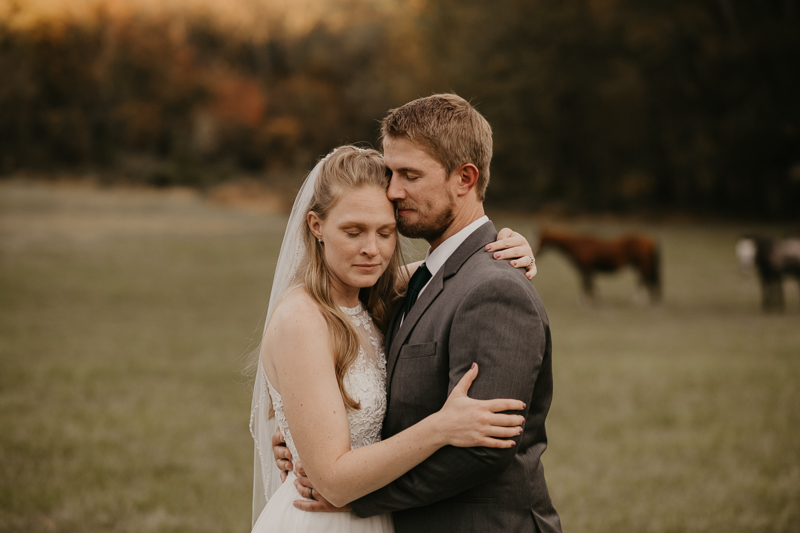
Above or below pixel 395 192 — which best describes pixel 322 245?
below

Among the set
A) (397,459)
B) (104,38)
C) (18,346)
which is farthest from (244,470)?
(104,38)

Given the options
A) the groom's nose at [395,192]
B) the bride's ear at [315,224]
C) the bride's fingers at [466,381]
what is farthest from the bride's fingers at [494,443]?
the bride's ear at [315,224]

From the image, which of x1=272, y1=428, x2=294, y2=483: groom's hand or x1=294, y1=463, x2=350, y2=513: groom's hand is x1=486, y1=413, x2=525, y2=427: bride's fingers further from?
x1=272, y1=428, x2=294, y2=483: groom's hand

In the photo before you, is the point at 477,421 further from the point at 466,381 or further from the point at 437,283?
the point at 437,283

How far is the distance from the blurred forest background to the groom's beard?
2895cm

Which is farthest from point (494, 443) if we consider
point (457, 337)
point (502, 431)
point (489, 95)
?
point (489, 95)

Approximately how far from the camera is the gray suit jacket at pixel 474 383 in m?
2.04

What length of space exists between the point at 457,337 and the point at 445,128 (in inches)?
28.7

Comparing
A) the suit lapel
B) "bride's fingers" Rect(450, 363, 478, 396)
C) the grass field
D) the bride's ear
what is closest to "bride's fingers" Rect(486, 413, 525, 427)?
"bride's fingers" Rect(450, 363, 478, 396)

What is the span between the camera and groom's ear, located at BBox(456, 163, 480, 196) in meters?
2.37

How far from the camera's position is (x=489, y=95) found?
37.8 meters

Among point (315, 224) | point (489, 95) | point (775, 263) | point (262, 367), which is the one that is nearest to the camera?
point (315, 224)

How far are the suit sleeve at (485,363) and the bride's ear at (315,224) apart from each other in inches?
29.7

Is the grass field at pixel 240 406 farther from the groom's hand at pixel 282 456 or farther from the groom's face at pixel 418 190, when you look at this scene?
the groom's face at pixel 418 190
